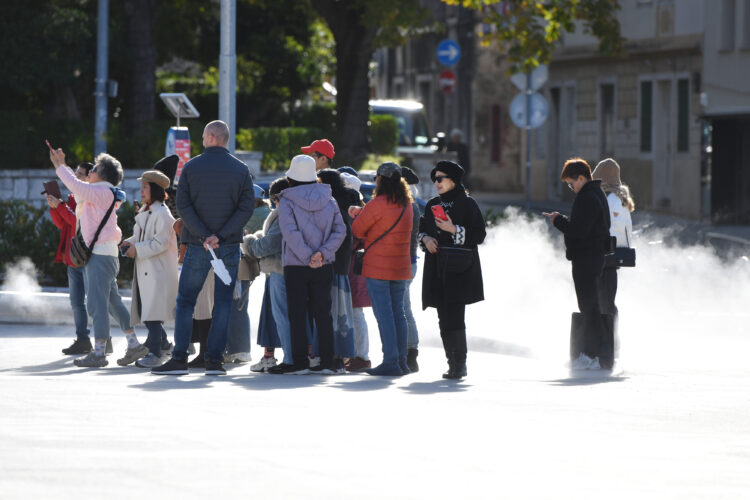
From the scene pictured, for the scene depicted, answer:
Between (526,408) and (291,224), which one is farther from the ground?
(291,224)

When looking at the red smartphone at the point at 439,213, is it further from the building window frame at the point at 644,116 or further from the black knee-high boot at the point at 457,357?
the building window frame at the point at 644,116

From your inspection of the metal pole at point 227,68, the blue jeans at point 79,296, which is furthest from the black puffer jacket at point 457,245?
the metal pole at point 227,68

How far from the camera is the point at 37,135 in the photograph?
25.8 m

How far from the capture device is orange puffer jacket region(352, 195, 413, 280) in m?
12.4

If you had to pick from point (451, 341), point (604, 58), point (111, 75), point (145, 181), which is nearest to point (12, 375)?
point (145, 181)

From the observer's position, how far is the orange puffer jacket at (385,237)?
12.4 m

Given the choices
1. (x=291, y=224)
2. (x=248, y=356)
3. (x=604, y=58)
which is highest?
(x=604, y=58)

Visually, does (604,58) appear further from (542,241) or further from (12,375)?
(12,375)

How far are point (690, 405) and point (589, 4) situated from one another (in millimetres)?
17222

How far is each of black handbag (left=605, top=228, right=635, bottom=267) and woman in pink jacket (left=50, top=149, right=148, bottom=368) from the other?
138 inches

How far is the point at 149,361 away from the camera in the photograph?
42.2 ft

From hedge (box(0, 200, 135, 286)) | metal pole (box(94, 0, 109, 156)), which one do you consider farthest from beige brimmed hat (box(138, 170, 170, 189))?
metal pole (box(94, 0, 109, 156))

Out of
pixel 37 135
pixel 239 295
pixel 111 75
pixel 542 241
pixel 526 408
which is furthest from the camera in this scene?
pixel 111 75

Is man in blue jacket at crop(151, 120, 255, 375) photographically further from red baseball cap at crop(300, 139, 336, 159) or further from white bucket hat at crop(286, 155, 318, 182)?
red baseball cap at crop(300, 139, 336, 159)
